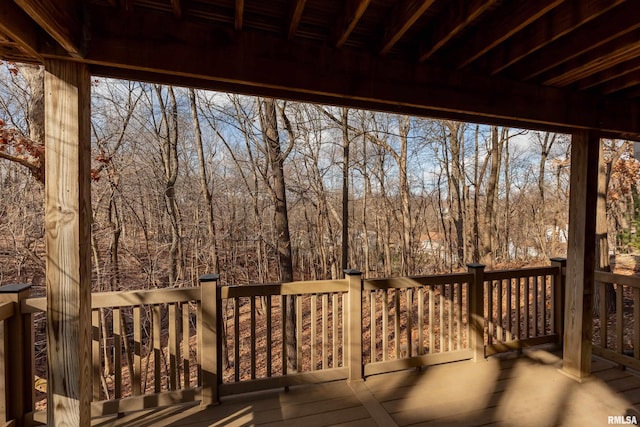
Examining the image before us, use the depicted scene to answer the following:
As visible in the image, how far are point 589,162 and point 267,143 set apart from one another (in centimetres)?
549

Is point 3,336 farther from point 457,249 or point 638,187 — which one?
point 638,187

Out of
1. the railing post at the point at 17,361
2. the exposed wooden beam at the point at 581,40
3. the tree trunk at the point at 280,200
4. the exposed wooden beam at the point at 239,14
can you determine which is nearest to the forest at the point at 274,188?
the tree trunk at the point at 280,200

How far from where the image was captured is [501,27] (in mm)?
1637

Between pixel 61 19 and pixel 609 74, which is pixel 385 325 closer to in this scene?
pixel 609 74

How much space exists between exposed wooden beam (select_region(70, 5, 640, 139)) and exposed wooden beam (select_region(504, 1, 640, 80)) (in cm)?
14

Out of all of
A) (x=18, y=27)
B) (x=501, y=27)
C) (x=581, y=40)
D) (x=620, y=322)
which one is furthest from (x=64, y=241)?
(x=620, y=322)

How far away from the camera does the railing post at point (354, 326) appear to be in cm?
269

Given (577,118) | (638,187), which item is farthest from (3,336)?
(638,187)

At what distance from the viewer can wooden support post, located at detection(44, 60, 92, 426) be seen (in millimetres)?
1551

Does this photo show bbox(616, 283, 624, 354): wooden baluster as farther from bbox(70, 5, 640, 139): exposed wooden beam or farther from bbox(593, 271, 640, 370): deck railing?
bbox(70, 5, 640, 139): exposed wooden beam

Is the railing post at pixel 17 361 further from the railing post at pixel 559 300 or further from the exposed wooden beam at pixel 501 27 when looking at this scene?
the railing post at pixel 559 300

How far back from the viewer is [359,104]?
2.18 metres

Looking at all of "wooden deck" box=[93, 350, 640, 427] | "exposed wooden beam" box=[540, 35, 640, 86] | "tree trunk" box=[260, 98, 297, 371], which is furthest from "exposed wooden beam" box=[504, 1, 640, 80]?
"tree trunk" box=[260, 98, 297, 371]

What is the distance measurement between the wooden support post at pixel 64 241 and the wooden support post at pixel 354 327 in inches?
73.8
